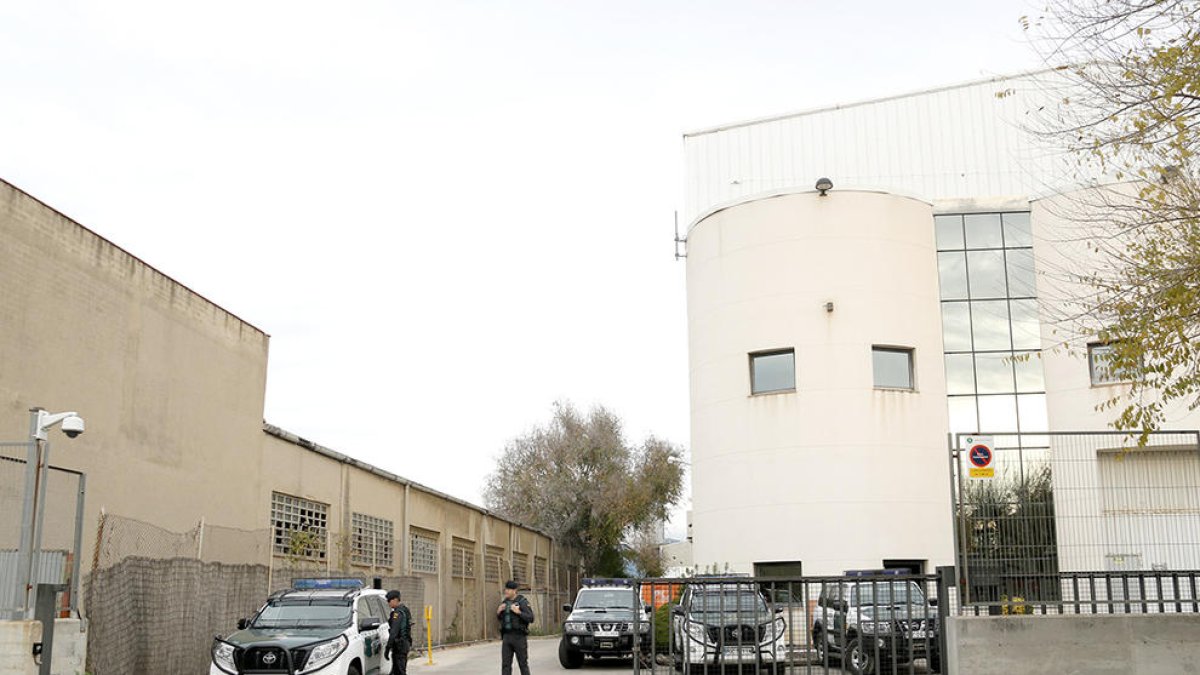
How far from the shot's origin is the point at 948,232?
107 feet

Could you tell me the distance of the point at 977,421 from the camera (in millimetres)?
31672

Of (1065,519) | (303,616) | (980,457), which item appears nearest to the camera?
(1065,519)

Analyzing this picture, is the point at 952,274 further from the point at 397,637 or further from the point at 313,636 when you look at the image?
the point at 313,636

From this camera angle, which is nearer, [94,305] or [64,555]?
[64,555]

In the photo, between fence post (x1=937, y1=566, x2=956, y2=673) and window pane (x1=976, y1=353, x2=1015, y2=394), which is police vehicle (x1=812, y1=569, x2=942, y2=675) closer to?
fence post (x1=937, y1=566, x2=956, y2=673)

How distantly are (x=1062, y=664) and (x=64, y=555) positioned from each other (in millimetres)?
12825

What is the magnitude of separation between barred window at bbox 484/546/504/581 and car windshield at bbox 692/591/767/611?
27840mm

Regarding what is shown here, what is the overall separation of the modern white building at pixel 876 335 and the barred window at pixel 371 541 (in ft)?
29.2

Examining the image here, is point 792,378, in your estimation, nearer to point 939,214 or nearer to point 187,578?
point 939,214

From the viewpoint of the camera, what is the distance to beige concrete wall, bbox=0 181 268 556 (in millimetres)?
18172

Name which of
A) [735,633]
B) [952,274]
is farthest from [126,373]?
[952,274]

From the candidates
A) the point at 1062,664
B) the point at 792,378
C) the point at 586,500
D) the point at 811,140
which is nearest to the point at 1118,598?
the point at 1062,664

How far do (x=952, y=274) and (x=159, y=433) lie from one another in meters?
21.3

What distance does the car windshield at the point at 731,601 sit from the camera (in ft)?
52.5
